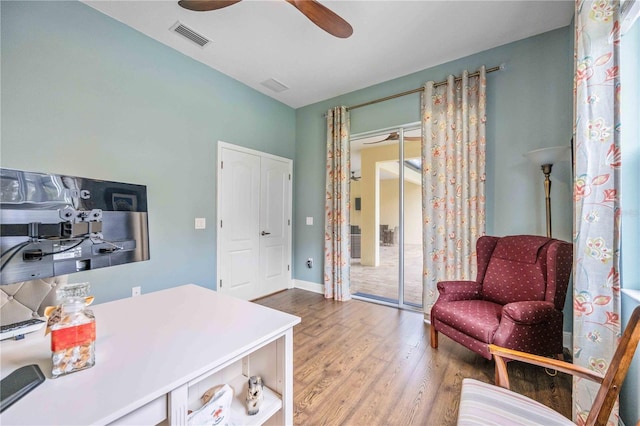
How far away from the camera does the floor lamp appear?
7.00 feet

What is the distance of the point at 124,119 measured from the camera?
245 cm

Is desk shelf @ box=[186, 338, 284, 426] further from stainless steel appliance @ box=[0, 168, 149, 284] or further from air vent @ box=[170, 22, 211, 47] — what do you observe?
air vent @ box=[170, 22, 211, 47]

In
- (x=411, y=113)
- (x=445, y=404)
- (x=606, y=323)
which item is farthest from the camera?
(x=411, y=113)

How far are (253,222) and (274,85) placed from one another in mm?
1867

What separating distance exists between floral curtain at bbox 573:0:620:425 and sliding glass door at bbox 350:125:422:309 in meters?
1.87

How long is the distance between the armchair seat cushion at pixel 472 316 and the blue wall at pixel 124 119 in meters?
2.52

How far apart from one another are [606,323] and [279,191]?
3531 millimetres

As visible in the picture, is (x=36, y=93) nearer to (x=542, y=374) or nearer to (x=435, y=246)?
(x=435, y=246)

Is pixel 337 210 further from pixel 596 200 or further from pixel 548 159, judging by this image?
pixel 596 200

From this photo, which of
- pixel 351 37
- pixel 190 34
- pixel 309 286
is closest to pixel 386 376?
pixel 309 286

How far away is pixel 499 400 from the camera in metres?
1.12

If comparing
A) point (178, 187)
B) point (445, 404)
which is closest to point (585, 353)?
point (445, 404)

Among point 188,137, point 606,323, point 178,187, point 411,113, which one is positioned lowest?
point 606,323

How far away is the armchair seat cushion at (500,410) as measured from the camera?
1.02 meters
